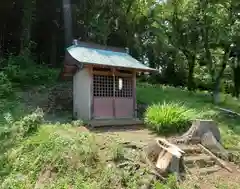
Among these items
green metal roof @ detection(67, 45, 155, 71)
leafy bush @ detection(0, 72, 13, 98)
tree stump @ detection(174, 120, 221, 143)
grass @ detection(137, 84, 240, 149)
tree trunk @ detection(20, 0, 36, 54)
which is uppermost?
tree trunk @ detection(20, 0, 36, 54)

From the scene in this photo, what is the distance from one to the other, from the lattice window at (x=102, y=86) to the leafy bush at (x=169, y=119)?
219 centimetres

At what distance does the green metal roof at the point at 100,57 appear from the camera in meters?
11.7

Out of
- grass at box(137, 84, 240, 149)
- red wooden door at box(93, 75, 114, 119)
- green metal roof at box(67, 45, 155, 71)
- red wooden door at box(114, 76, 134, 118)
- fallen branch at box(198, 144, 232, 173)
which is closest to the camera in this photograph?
fallen branch at box(198, 144, 232, 173)

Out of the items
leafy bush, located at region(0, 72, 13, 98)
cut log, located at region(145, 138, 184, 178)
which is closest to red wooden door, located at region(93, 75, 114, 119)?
leafy bush, located at region(0, 72, 13, 98)

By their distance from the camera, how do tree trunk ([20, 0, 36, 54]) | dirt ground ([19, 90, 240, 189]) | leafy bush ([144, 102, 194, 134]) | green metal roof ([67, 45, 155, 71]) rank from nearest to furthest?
dirt ground ([19, 90, 240, 189]), leafy bush ([144, 102, 194, 134]), green metal roof ([67, 45, 155, 71]), tree trunk ([20, 0, 36, 54])

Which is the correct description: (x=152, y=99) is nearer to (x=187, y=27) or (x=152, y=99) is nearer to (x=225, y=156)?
(x=187, y=27)

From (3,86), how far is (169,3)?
10.6m

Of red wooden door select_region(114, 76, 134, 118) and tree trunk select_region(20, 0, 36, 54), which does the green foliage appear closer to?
tree trunk select_region(20, 0, 36, 54)

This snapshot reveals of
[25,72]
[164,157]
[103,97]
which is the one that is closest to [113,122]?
[103,97]

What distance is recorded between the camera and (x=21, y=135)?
823cm

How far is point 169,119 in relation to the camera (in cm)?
1029

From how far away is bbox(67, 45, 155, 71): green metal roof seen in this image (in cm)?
1172

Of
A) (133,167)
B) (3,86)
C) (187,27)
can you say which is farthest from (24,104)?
(187,27)

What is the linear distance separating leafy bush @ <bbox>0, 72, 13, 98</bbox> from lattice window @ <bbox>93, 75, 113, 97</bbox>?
151 inches
